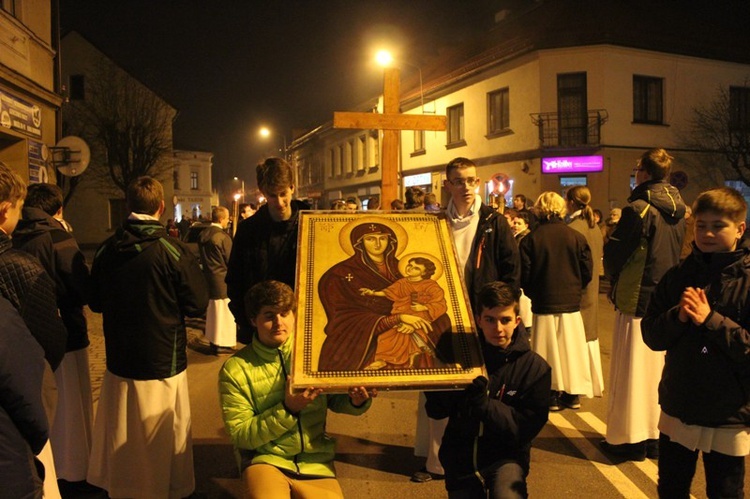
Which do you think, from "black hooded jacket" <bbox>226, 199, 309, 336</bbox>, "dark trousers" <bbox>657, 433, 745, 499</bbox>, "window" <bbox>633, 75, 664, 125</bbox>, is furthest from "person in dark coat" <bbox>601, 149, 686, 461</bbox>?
"window" <bbox>633, 75, 664, 125</bbox>

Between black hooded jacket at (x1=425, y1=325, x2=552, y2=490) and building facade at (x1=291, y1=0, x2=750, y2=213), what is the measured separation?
1901 centimetres

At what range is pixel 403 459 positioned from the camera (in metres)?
4.86

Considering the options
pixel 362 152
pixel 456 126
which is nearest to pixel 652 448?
pixel 456 126

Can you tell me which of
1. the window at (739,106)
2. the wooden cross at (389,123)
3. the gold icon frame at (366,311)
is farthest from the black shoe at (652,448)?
the window at (739,106)

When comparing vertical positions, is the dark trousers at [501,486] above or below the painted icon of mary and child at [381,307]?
below

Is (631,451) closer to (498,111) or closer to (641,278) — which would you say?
(641,278)

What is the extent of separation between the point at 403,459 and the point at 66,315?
2.85 meters

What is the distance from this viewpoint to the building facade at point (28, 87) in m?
11.6

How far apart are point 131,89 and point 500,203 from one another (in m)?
29.9

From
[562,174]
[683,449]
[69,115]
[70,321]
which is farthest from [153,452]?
[69,115]

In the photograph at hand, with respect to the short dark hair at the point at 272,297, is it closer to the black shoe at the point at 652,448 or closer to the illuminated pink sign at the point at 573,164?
the black shoe at the point at 652,448

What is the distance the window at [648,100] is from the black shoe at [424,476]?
23.6m

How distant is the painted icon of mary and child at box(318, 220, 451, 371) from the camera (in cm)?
282

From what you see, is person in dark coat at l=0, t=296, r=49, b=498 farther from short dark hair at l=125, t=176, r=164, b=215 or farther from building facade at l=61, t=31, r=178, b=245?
building facade at l=61, t=31, r=178, b=245
